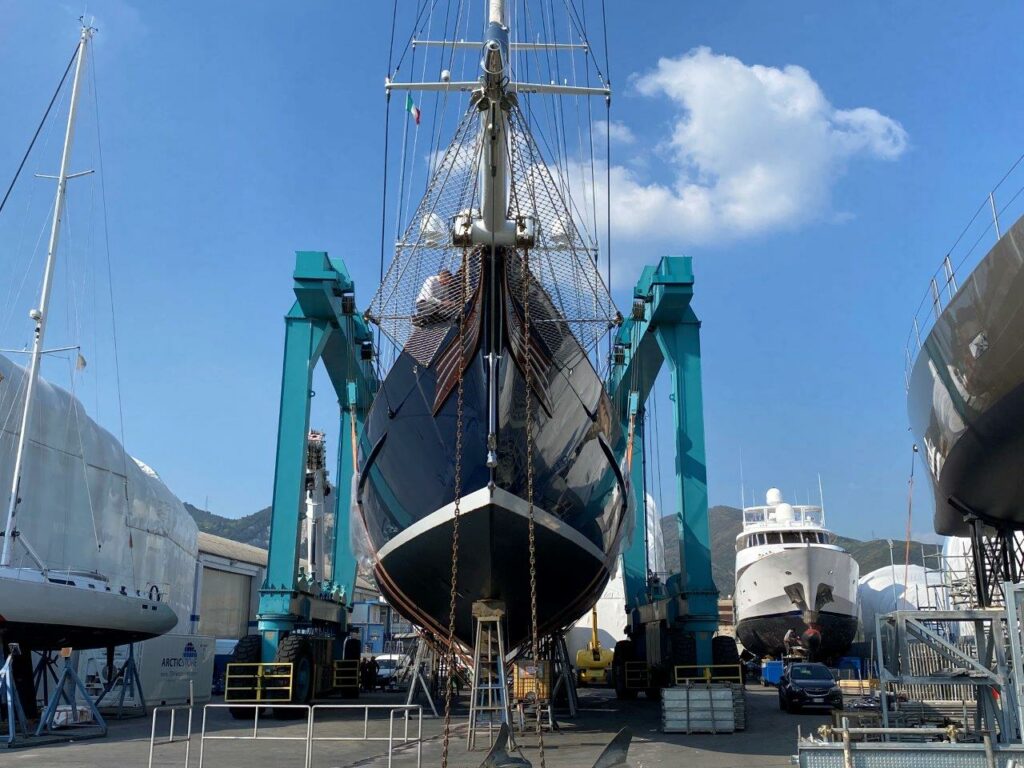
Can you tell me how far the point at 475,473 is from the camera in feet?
34.3

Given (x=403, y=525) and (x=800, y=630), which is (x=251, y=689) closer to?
(x=403, y=525)

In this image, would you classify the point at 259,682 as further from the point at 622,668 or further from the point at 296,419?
the point at 622,668

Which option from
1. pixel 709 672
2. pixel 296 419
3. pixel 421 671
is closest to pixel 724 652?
pixel 709 672

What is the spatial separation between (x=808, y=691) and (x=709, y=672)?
3331mm

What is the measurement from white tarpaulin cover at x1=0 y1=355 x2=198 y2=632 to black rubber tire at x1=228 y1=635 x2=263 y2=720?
7.74 m

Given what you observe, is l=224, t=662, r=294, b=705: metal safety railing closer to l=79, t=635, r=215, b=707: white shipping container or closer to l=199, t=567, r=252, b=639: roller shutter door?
l=79, t=635, r=215, b=707: white shipping container

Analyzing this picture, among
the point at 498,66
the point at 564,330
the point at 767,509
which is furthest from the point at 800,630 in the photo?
the point at 498,66

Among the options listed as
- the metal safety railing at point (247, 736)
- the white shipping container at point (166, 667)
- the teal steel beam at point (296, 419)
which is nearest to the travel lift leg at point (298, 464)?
the teal steel beam at point (296, 419)

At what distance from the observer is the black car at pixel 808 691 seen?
1666cm

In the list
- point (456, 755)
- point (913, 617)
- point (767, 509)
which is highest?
point (767, 509)

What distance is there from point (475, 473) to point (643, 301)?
812cm

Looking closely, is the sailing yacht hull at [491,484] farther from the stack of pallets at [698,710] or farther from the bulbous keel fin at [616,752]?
the bulbous keel fin at [616,752]

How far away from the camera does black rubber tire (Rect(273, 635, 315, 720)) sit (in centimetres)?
1463

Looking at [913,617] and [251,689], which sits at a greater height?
[913,617]
